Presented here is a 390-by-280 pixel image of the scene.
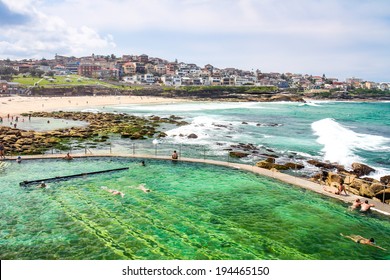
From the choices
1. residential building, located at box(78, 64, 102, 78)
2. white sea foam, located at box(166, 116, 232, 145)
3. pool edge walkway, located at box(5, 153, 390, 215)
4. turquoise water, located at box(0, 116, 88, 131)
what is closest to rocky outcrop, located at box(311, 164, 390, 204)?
pool edge walkway, located at box(5, 153, 390, 215)

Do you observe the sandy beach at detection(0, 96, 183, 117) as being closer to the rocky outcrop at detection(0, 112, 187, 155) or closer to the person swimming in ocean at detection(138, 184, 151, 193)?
the rocky outcrop at detection(0, 112, 187, 155)

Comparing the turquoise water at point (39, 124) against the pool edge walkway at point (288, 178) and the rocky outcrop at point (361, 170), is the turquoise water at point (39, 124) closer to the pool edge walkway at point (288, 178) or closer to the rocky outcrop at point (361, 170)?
the pool edge walkway at point (288, 178)

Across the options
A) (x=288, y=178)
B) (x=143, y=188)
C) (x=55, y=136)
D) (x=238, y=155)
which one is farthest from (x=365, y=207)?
(x=55, y=136)

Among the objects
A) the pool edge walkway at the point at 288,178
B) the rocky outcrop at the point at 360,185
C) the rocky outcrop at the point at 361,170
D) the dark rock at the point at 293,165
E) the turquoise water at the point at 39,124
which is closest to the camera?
the pool edge walkway at the point at 288,178

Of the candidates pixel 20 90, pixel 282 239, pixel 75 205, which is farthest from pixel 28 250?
pixel 20 90

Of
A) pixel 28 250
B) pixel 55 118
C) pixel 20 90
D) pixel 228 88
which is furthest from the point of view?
pixel 228 88

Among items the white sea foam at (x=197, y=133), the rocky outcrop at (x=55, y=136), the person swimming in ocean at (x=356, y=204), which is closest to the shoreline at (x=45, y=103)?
the rocky outcrop at (x=55, y=136)

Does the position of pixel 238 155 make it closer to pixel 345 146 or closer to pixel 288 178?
pixel 288 178

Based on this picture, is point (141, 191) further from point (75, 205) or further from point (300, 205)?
point (300, 205)
